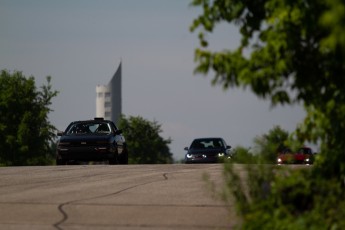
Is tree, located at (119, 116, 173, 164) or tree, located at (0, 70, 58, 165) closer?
tree, located at (0, 70, 58, 165)

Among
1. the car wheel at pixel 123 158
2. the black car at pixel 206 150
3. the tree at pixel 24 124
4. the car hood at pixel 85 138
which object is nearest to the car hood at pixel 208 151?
the black car at pixel 206 150

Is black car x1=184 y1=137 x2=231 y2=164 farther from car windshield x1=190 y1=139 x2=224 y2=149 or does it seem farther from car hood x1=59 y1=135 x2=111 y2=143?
car hood x1=59 y1=135 x2=111 y2=143

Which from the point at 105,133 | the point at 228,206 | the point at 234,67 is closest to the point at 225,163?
the point at 234,67

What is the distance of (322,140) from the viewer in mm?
9281

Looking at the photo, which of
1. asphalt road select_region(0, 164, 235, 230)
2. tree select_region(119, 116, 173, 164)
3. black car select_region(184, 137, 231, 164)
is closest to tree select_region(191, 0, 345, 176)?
asphalt road select_region(0, 164, 235, 230)

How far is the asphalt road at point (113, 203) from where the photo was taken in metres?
11.1

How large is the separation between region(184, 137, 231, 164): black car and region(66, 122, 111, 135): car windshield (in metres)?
5.97

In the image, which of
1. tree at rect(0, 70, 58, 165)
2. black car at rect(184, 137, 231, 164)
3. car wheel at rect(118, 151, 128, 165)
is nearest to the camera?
car wheel at rect(118, 151, 128, 165)

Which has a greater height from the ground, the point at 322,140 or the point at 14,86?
the point at 14,86

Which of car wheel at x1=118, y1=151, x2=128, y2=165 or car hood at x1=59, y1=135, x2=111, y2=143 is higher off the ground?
car hood at x1=59, y1=135, x2=111, y2=143

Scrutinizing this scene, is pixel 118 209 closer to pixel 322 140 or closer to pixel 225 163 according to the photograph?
pixel 225 163

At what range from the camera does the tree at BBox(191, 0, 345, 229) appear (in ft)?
25.9

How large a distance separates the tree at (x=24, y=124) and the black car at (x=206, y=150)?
139 ft

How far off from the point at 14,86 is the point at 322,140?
2857 inches
